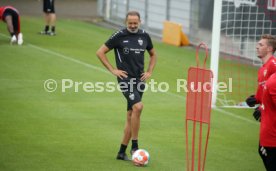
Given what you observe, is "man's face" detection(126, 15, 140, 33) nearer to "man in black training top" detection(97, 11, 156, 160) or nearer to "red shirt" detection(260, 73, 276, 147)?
"man in black training top" detection(97, 11, 156, 160)

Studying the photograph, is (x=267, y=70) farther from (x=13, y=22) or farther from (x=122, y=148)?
(x=13, y=22)

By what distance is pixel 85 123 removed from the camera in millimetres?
13797

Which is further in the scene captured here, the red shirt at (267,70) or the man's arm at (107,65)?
the man's arm at (107,65)

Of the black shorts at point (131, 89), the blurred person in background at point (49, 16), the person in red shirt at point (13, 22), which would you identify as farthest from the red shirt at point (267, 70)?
the blurred person in background at point (49, 16)

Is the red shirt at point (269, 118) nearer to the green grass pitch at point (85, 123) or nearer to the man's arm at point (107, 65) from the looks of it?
the green grass pitch at point (85, 123)

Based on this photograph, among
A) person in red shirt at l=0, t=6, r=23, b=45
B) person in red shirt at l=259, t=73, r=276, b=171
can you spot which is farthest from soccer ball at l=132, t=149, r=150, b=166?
person in red shirt at l=0, t=6, r=23, b=45

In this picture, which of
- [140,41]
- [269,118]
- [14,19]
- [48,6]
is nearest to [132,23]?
[140,41]

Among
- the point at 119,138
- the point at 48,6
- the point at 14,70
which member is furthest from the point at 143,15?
the point at 119,138

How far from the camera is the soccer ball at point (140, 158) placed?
35.1ft

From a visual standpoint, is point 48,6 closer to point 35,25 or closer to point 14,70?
point 35,25

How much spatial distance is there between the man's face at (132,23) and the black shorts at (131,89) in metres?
0.79

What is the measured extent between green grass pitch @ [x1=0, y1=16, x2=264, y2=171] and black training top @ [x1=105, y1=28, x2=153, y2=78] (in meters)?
1.50

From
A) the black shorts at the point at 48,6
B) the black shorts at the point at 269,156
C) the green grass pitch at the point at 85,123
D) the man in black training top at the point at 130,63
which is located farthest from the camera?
the black shorts at the point at 48,6

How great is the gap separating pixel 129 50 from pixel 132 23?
1.44 ft
